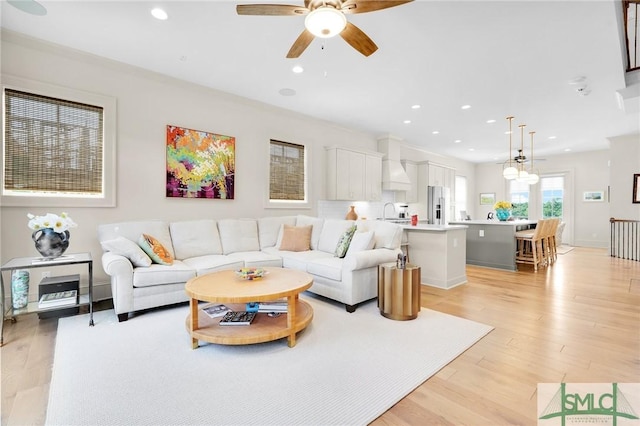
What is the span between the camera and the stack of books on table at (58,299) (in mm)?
2770

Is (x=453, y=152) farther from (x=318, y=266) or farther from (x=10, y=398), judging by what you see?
(x=10, y=398)

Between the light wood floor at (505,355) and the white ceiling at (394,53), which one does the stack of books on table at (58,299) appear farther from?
the white ceiling at (394,53)

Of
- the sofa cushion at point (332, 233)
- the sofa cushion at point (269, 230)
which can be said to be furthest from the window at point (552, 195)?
the sofa cushion at point (269, 230)

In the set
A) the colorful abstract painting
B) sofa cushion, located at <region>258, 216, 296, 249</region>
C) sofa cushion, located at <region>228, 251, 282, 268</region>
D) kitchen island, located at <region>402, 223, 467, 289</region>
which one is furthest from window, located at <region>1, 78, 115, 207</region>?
kitchen island, located at <region>402, 223, 467, 289</region>

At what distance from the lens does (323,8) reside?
6.38ft

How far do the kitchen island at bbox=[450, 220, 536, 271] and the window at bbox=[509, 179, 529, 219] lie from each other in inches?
178

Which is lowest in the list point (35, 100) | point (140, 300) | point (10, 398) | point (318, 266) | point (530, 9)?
point (10, 398)

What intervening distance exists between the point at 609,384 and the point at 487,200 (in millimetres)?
10040

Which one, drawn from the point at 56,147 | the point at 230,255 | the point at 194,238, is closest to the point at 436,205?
the point at 230,255

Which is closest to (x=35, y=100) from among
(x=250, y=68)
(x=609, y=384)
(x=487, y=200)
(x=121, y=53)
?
(x=121, y=53)

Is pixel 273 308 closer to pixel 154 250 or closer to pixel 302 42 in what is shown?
pixel 154 250

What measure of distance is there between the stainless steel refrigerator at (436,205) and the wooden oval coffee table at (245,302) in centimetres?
650

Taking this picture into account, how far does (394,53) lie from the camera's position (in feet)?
11.0

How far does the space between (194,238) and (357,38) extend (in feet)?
9.99
